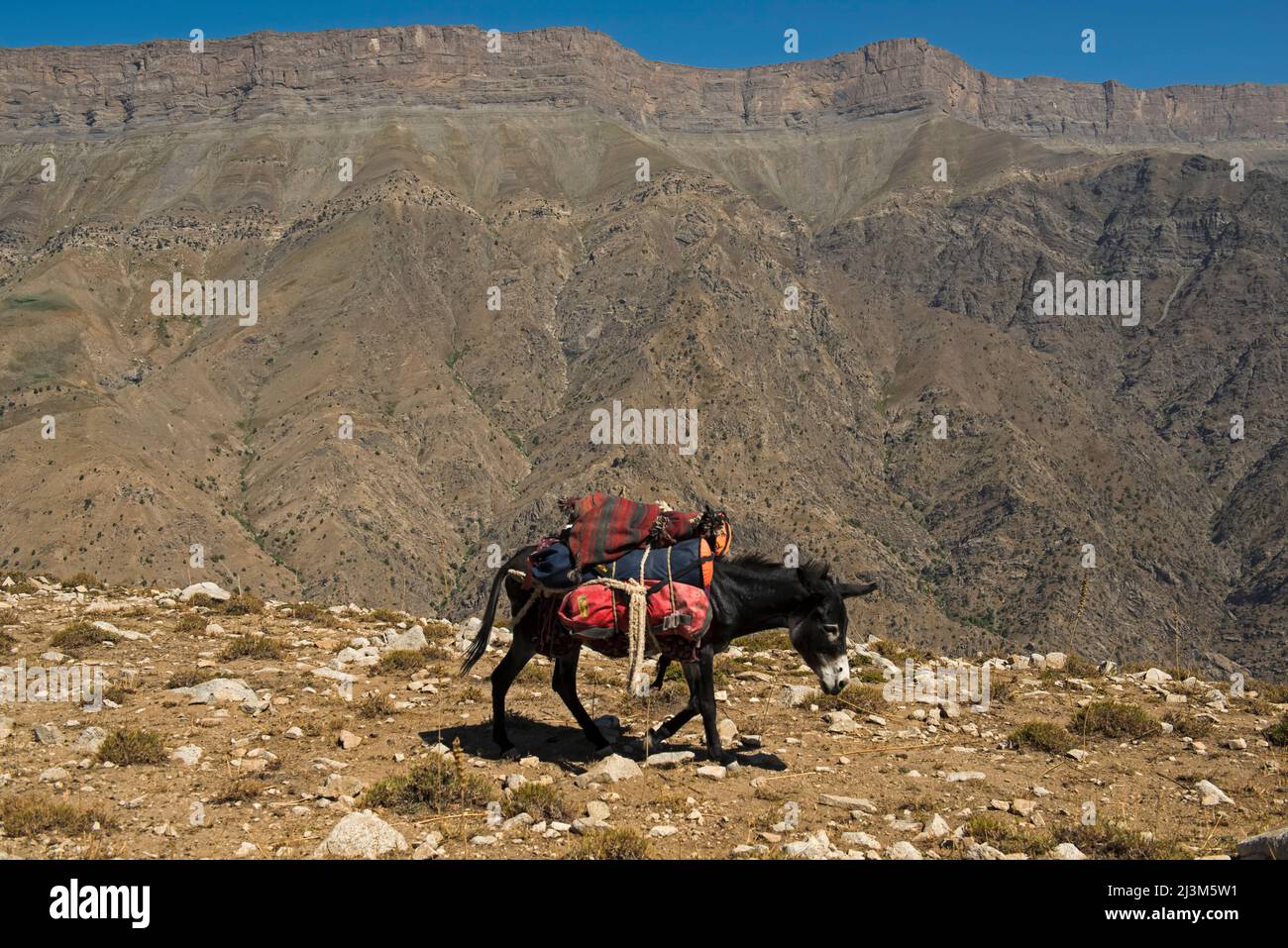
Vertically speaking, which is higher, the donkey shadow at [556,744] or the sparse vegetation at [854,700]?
the donkey shadow at [556,744]

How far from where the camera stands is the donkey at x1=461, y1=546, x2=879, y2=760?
38.3 feet

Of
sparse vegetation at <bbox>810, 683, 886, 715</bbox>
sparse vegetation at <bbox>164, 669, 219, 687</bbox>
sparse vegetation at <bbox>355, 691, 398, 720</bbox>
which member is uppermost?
sparse vegetation at <bbox>164, 669, 219, 687</bbox>

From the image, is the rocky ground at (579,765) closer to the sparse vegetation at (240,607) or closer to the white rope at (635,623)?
the white rope at (635,623)

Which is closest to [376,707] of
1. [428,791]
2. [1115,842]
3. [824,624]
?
[428,791]

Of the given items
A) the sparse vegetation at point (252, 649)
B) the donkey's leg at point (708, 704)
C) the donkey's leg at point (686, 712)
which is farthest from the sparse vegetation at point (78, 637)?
the donkey's leg at point (708, 704)

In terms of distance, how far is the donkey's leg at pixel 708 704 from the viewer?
11305mm

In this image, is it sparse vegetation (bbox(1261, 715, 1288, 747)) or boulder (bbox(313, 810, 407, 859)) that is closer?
boulder (bbox(313, 810, 407, 859))

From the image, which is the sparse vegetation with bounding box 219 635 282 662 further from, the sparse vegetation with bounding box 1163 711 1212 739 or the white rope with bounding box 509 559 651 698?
the sparse vegetation with bounding box 1163 711 1212 739

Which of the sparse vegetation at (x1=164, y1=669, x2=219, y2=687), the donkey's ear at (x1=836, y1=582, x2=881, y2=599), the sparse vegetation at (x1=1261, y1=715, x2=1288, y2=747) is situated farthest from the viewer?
the sparse vegetation at (x1=164, y1=669, x2=219, y2=687)

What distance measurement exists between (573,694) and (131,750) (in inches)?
193

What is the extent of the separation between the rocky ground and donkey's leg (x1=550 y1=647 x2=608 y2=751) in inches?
10.1

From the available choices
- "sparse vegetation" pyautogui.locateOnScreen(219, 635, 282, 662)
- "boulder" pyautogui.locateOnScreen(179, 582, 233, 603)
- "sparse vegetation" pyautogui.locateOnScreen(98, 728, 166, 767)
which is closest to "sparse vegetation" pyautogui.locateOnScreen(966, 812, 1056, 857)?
"sparse vegetation" pyautogui.locateOnScreen(98, 728, 166, 767)

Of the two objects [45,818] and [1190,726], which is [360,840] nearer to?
[45,818]

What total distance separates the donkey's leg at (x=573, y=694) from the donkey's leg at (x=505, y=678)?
46cm
